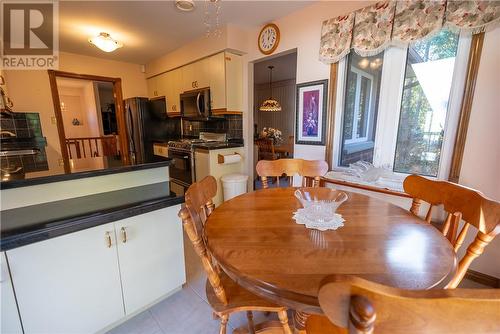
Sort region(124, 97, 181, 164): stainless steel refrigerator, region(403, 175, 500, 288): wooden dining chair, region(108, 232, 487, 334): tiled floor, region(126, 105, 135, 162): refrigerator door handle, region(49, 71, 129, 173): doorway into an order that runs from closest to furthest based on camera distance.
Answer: region(403, 175, 500, 288): wooden dining chair
region(108, 232, 487, 334): tiled floor
region(124, 97, 181, 164): stainless steel refrigerator
region(126, 105, 135, 162): refrigerator door handle
region(49, 71, 129, 173): doorway

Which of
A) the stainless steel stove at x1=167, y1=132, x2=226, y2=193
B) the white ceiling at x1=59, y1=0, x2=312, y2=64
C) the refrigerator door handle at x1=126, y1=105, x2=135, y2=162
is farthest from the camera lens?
the refrigerator door handle at x1=126, y1=105, x2=135, y2=162

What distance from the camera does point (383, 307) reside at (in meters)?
0.36

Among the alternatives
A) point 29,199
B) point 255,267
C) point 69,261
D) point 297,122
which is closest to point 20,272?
point 69,261

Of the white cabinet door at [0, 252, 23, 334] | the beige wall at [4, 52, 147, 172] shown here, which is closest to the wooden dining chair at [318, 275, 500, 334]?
the white cabinet door at [0, 252, 23, 334]

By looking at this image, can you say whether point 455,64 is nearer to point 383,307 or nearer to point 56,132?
point 383,307

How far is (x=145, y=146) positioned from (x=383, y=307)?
14.7 feet

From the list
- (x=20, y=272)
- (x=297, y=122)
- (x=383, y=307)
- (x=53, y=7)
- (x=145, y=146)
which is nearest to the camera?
(x=383, y=307)

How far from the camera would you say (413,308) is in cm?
36

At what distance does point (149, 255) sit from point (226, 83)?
233 centimetres

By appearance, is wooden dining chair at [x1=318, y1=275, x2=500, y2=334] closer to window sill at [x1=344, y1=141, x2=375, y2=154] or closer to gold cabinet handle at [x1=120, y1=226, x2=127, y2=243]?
gold cabinet handle at [x1=120, y1=226, x2=127, y2=243]

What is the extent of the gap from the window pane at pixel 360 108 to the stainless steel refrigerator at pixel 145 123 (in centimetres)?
334

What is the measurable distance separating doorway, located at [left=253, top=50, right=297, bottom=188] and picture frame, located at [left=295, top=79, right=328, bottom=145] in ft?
6.14

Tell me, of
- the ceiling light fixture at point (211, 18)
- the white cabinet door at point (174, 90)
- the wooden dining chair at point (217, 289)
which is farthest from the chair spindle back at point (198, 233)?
the white cabinet door at point (174, 90)

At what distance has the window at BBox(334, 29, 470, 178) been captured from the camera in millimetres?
1636
